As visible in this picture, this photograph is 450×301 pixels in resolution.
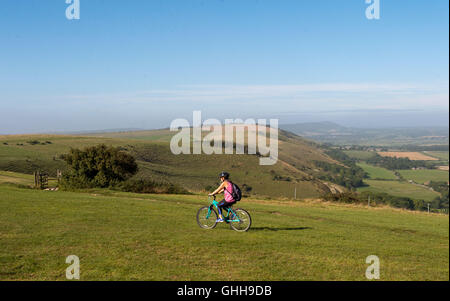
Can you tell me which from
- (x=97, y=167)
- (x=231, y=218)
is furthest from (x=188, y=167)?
(x=231, y=218)

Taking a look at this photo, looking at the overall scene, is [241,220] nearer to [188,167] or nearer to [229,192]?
[229,192]

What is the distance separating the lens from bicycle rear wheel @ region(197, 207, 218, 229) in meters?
16.3

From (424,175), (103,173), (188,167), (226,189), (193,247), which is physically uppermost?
(226,189)

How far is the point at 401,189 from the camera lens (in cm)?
12594

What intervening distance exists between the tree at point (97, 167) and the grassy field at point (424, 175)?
135 metres

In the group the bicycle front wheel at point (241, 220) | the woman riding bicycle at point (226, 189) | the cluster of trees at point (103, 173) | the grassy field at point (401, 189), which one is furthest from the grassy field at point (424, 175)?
the woman riding bicycle at point (226, 189)

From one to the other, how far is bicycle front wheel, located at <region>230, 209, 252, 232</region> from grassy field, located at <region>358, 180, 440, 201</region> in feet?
348

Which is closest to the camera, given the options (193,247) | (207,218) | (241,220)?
(193,247)

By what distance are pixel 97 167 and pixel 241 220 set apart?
1144 inches

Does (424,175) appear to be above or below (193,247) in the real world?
below

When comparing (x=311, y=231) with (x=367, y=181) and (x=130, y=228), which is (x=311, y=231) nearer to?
(x=130, y=228)

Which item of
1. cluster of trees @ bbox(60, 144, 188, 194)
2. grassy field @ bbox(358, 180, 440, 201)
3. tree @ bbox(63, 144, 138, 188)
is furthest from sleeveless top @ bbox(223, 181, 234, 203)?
grassy field @ bbox(358, 180, 440, 201)

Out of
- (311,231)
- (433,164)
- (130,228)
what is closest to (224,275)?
(130,228)

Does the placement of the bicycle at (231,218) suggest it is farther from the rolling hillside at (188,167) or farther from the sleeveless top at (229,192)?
the rolling hillside at (188,167)
